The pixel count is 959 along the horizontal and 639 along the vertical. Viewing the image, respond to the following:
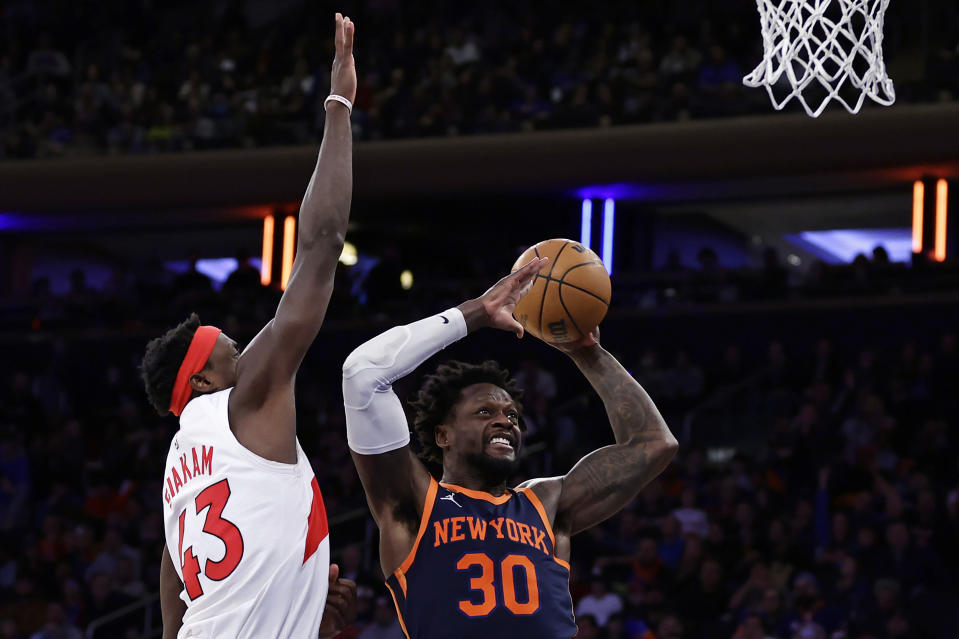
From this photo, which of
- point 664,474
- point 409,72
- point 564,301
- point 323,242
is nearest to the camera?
point 323,242

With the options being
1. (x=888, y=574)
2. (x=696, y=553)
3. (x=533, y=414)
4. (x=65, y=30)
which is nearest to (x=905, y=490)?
Answer: (x=888, y=574)

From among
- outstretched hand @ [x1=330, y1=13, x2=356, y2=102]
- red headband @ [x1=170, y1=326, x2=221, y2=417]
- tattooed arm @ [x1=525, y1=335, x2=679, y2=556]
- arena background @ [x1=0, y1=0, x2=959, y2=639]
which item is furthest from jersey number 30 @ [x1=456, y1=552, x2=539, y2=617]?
arena background @ [x1=0, y1=0, x2=959, y2=639]

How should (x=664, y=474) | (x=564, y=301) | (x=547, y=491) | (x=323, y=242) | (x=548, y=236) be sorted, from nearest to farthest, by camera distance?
1. (x=323, y=242)
2. (x=547, y=491)
3. (x=564, y=301)
4. (x=664, y=474)
5. (x=548, y=236)

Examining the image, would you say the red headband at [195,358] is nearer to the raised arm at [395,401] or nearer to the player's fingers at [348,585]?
the raised arm at [395,401]

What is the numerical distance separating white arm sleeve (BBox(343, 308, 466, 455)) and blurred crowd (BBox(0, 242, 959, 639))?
555 centimetres

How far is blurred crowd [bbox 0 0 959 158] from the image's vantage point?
13664 millimetres

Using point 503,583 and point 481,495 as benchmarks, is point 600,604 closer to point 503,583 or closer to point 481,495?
point 481,495

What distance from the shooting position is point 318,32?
16.8 metres

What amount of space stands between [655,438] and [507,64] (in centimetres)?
1093

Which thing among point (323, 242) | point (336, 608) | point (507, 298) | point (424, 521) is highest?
point (323, 242)

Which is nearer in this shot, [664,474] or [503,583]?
[503,583]

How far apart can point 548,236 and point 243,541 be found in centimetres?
1375

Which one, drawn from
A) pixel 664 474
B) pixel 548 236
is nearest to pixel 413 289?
pixel 548 236

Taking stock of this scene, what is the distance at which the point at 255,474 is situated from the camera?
311cm
